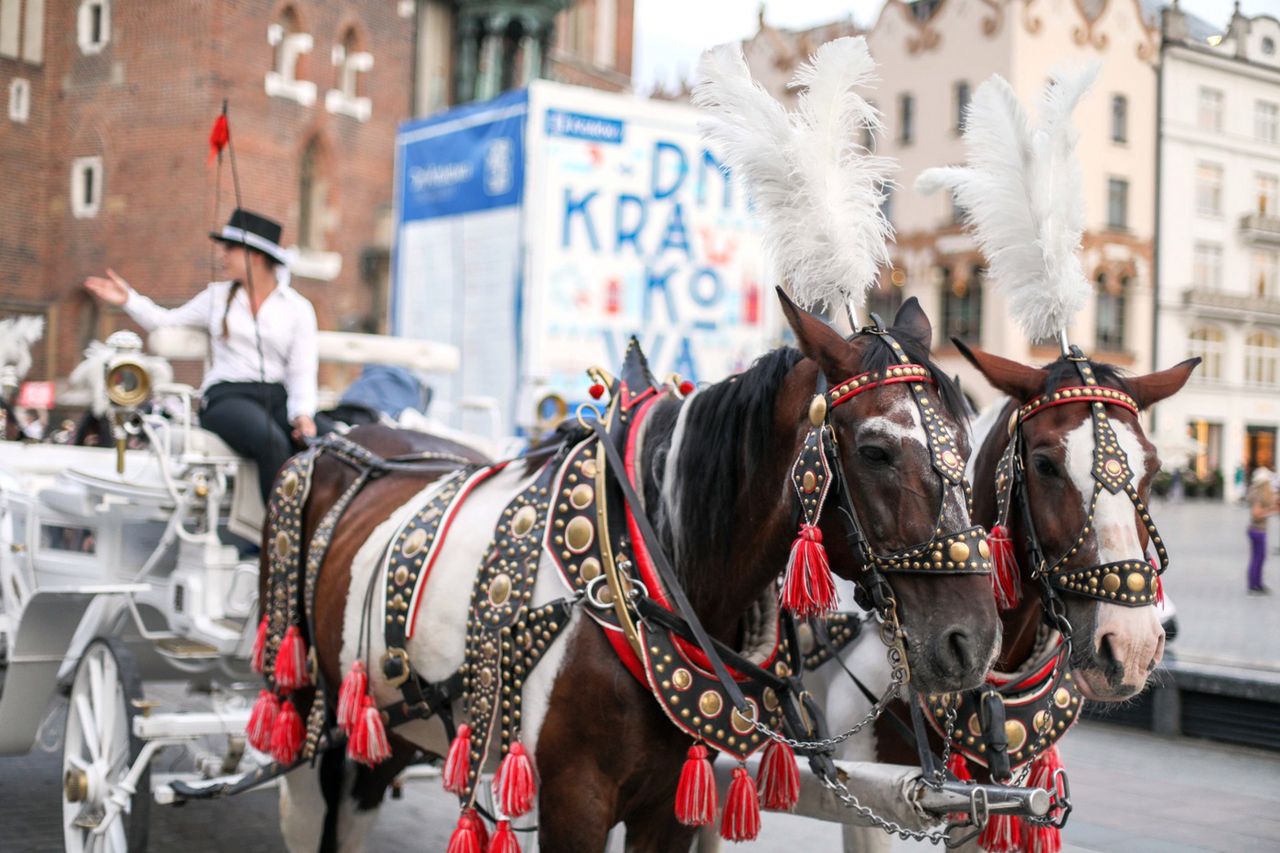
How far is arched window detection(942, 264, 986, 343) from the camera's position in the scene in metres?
34.2

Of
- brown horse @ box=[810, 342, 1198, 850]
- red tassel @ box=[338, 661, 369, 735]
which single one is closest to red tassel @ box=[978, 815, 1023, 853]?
brown horse @ box=[810, 342, 1198, 850]

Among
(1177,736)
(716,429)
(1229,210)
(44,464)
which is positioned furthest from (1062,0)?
(716,429)

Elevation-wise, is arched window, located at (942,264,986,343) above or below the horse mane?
above

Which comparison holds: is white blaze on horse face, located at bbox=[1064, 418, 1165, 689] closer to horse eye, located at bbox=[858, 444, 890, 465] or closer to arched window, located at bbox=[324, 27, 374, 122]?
horse eye, located at bbox=[858, 444, 890, 465]

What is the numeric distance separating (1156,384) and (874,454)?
120cm

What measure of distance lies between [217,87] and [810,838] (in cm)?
1945

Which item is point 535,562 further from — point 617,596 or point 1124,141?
point 1124,141

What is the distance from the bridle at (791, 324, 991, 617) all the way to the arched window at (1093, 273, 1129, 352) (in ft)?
113

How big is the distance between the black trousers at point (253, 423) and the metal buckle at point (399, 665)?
4.91 feet

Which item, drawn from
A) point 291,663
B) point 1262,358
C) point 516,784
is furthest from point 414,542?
point 1262,358

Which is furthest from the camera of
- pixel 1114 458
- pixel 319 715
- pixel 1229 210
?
pixel 1229 210

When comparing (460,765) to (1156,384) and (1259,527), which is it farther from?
(1259,527)

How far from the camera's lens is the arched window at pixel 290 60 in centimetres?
2286

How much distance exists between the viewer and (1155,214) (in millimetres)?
33594
